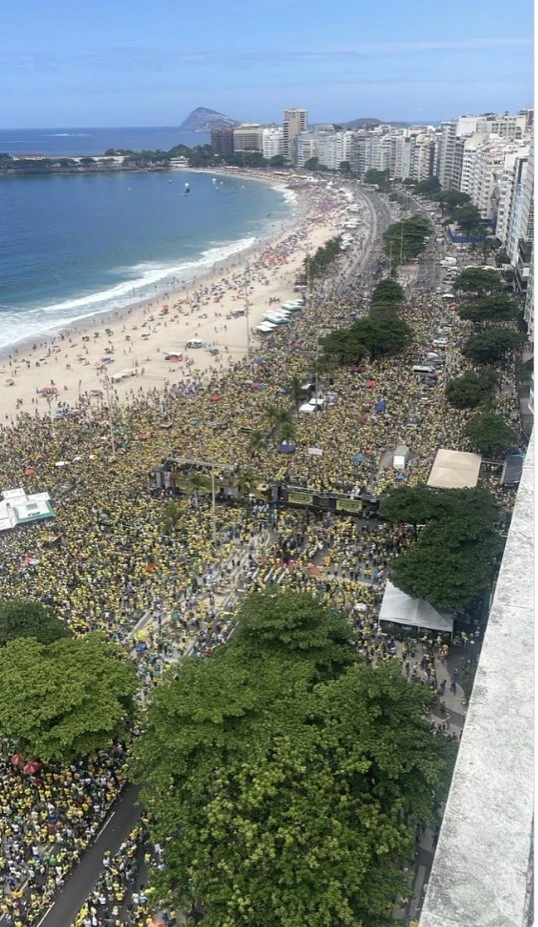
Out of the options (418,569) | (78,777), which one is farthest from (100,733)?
(418,569)

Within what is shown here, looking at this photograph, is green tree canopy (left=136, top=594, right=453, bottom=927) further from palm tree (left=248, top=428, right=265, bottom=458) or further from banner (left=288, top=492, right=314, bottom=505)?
palm tree (left=248, top=428, right=265, bottom=458)

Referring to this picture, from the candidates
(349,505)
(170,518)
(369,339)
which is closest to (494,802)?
(349,505)

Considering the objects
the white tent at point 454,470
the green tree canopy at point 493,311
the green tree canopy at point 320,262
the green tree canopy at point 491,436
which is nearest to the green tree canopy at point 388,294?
the green tree canopy at point 493,311

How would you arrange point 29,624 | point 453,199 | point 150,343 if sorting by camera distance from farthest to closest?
point 453,199 < point 150,343 < point 29,624

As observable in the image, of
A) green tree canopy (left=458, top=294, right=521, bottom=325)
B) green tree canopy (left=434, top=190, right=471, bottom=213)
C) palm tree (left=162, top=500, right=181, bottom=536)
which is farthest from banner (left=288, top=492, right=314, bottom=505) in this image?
green tree canopy (left=434, top=190, right=471, bottom=213)

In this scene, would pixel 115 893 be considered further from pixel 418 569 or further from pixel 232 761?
pixel 418 569

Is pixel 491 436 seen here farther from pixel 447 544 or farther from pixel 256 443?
pixel 447 544
